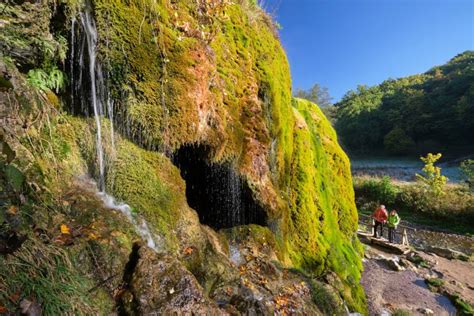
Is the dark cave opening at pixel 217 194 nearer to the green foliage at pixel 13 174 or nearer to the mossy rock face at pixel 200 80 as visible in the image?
the mossy rock face at pixel 200 80

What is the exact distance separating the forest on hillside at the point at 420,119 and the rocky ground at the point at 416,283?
1623 inches

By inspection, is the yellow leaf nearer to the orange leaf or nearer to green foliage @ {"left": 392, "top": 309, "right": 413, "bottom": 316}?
the orange leaf

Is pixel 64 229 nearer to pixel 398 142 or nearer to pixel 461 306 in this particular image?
pixel 461 306

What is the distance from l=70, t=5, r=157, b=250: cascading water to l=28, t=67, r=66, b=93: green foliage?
0.49 ft

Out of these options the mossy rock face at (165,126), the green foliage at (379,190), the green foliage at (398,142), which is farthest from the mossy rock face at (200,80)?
the green foliage at (398,142)

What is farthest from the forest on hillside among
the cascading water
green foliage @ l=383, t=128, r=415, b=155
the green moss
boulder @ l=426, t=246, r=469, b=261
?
the cascading water

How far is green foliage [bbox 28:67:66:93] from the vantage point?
3443mm

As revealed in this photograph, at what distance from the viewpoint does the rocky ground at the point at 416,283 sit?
852 cm

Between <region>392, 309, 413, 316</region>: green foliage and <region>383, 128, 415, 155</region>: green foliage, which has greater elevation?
<region>383, 128, 415, 155</region>: green foliage

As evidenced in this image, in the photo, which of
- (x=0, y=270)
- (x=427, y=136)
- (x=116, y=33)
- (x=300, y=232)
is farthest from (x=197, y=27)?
(x=427, y=136)

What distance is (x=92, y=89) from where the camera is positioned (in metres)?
3.78

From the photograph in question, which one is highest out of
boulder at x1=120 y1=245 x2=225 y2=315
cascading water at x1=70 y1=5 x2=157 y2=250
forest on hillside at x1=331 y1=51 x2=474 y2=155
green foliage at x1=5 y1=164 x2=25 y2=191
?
forest on hillside at x1=331 y1=51 x2=474 y2=155

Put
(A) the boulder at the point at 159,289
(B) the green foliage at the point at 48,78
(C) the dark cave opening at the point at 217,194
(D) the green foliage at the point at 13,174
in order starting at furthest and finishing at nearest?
1. (C) the dark cave opening at the point at 217,194
2. (B) the green foliage at the point at 48,78
3. (A) the boulder at the point at 159,289
4. (D) the green foliage at the point at 13,174

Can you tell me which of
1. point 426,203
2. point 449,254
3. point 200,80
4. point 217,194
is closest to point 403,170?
point 426,203
